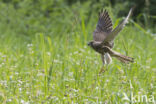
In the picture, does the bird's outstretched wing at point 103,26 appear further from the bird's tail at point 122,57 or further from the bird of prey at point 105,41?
the bird's tail at point 122,57

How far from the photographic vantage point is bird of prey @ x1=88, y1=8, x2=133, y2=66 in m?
3.82

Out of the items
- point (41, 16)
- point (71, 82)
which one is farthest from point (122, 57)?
point (41, 16)

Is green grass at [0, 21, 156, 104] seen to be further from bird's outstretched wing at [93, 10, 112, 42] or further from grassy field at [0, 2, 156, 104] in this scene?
bird's outstretched wing at [93, 10, 112, 42]

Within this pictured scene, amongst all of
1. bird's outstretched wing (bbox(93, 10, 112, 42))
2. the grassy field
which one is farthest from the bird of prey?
the grassy field

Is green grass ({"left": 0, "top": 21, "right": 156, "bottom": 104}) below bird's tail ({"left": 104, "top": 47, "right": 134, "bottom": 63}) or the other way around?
below

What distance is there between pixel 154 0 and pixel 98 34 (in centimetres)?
492

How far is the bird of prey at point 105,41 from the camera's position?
12.5 feet

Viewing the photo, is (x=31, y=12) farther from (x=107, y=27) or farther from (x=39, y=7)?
(x=107, y=27)

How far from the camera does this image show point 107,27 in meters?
4.65

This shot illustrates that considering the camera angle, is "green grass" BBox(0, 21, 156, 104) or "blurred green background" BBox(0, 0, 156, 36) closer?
"green grass" BBox(0, 21, 156, 104)

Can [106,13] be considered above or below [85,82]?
above

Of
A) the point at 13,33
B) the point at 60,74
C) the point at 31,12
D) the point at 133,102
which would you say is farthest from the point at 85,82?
the point at 31,12

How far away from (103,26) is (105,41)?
0.70m

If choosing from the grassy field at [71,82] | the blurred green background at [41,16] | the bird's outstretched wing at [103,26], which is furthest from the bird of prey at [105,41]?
the blurred green background at [41,16]
